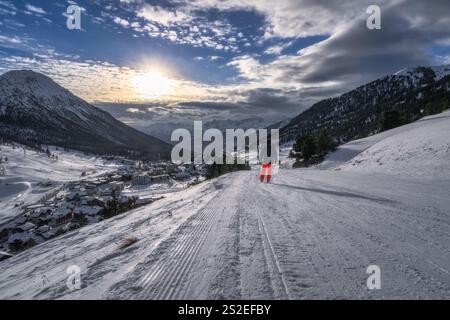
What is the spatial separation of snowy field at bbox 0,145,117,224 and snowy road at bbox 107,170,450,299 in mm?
74102

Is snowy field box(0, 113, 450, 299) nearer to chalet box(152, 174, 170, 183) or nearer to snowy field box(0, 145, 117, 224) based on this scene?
snowy field box(0, 145, 117, 224)

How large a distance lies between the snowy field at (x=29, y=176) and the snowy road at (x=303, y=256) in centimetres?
7410

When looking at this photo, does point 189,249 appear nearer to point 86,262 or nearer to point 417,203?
point 86,262

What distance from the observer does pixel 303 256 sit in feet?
15.1

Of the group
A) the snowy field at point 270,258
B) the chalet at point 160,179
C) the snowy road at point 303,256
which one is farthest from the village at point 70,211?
the snowy road at point 303,256

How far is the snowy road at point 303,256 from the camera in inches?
141

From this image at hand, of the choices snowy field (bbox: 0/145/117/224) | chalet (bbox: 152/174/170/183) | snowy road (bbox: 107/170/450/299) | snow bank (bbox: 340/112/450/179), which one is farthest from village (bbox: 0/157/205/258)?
snow bank (bbox: 340/112/450/179)

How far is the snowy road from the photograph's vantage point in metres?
3.58

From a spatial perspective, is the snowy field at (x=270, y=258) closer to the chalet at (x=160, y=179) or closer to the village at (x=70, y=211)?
the village at (x=70, y=211)

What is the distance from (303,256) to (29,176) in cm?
15662

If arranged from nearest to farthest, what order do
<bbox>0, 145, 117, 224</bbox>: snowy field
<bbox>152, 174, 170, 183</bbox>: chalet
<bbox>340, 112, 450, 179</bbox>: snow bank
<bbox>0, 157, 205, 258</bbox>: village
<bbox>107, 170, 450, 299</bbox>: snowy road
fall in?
<bbox>107, 170, 450, 299</bbox>: snowy road < <bbox>340, 112, 450, 179</bbox>: snow bank < <bbox>0, 157, 205, 258</bbox>: village < <bbox>0, 145, 117, 224</bbox>: snowy field < <bbox>152, 174, 170, 183</bbox>: chalet

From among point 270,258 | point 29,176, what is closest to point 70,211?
point 270,258
